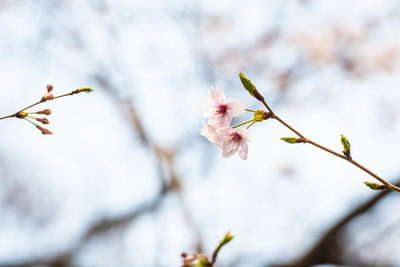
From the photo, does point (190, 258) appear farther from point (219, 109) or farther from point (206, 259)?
point (219, 109)

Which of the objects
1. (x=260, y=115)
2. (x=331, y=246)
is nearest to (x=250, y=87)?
(x=260, y=115)

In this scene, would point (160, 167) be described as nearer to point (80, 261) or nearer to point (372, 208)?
point (80, 261)

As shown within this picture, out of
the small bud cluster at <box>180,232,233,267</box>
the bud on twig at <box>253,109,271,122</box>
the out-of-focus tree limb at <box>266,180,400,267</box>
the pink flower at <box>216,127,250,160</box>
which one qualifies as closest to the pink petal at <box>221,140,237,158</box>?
the pink flower at <box>216,127,250,160</box>

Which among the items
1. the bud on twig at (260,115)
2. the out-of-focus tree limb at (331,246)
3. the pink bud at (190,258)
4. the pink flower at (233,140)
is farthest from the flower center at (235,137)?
the out-of-focus tree limb at (331,246)

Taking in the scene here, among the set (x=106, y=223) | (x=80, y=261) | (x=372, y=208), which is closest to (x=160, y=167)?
(x=106, y=223)

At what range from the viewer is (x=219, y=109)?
2.13 ft

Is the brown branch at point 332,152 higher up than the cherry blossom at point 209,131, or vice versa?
the cherry blossom at point 209,131

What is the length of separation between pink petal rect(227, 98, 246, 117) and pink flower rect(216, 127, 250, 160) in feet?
0.14

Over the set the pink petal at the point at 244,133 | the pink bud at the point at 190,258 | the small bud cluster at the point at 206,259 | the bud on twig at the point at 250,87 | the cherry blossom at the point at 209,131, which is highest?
the cherry blossom at the point at 209,131

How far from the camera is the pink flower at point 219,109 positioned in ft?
2.01

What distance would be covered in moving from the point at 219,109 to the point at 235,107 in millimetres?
45

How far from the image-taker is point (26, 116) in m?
0.51

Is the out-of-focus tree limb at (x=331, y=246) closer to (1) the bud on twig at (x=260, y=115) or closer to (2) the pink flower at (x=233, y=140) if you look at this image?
(2) the pink flower at (x=233, y=140)

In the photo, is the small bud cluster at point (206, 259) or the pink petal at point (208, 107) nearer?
the small bud cluster at point (206, 259)
